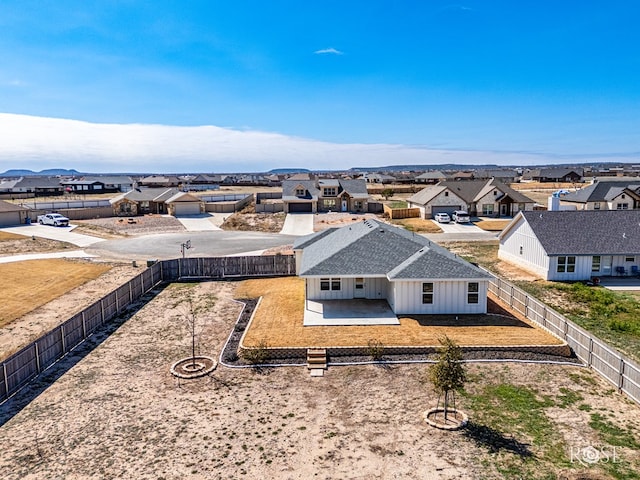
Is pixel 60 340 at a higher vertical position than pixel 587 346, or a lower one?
higher

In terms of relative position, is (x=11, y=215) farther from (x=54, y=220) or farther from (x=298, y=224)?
(x=298, y=224)

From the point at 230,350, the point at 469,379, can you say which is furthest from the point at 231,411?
the point at 469,379

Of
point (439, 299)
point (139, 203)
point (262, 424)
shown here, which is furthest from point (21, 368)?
point (139, 203)

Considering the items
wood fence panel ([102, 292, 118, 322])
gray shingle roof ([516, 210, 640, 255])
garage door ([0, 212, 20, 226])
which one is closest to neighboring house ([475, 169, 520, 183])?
gray shingle roof ([516, 210, 640, 255])

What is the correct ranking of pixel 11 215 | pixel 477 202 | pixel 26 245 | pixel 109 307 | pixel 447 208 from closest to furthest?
1. pixel 109 307
2. pixel 26 245
3. pixel 11 215
4. pixel 447 208
5. pixel 477 202

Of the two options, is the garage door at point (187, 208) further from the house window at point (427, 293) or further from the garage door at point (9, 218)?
the house window at point (427, 293)

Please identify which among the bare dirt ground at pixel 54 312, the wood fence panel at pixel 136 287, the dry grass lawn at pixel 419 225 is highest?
the dry grass lawn at pixel 419 225

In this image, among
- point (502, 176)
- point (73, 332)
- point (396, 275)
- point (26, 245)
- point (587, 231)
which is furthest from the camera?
point (502, 176)

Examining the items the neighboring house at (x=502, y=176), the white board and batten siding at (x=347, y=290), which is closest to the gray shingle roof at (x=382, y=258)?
the white board and batten siding at (x=347, y=290)
